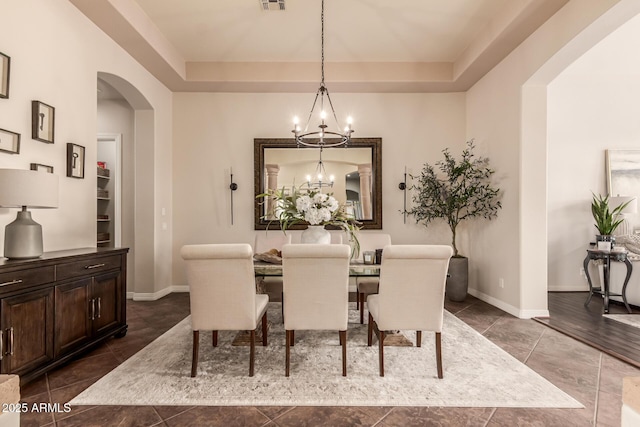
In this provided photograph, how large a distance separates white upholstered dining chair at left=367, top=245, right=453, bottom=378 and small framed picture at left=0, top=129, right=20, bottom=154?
273 cm

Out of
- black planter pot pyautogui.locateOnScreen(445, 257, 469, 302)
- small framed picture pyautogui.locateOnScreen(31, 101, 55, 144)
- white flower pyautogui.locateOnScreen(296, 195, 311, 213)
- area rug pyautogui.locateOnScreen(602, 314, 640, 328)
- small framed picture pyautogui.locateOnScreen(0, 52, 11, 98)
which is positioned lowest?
area rug pyautogui.locateOnScreen(602, 314, 640, 328)

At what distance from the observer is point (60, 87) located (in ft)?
9.11

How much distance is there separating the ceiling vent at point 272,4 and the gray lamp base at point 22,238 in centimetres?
275

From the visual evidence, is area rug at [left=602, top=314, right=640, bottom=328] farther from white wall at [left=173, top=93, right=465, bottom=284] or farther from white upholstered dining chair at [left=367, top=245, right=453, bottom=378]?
white upholstered dining chair at [left=367, top=245, right=453, bottom=378]

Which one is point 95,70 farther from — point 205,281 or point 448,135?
point 448,135

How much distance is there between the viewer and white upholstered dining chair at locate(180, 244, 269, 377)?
2.12 m

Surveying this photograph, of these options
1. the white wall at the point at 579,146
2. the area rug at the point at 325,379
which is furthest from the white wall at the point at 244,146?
the area rug at the point at 325,379

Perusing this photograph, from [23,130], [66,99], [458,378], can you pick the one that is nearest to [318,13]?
[66,99]

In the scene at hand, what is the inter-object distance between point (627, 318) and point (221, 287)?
4.25m

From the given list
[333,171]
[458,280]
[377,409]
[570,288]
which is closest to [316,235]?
[377,409]

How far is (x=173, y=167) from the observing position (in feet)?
16.1

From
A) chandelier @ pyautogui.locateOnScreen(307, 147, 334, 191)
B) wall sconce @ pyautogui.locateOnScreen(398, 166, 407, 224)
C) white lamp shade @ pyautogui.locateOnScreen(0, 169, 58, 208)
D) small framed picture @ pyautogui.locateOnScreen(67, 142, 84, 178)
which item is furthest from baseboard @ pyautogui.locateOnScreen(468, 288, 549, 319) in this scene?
small framed picture @ pyautogui.locateOnScreen(67, 142, 84, 178)

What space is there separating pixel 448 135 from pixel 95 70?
457 cm

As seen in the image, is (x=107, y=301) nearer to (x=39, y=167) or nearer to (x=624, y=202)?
(x=39, y=167)
